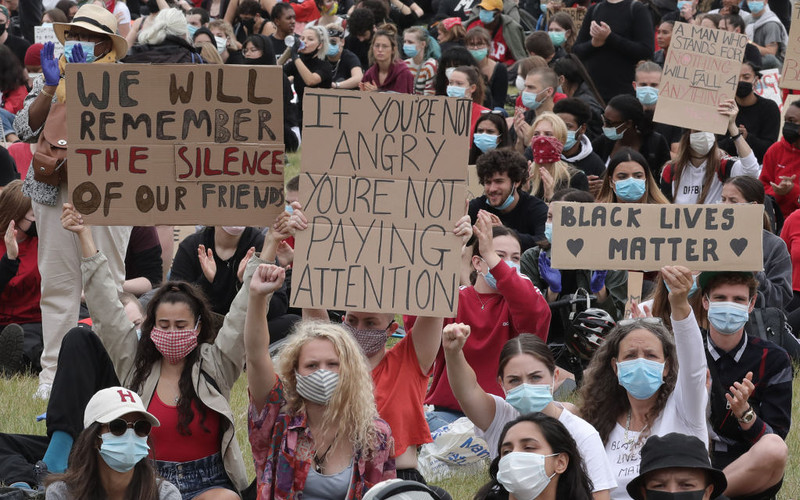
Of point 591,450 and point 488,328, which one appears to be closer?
point 591,450

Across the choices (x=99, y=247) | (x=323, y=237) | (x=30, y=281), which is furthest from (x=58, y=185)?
(x=323, y=237)

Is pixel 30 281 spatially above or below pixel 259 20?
below

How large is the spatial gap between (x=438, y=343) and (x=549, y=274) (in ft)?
9.50

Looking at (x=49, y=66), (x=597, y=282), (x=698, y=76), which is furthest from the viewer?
(x=698, y=76)

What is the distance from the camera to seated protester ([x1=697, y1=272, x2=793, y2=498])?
262 inches

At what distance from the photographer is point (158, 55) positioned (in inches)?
486

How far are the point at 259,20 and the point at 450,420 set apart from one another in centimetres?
1330

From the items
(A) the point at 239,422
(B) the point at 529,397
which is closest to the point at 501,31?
(A) the point at 239,422

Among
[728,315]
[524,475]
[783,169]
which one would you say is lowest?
[524,475]

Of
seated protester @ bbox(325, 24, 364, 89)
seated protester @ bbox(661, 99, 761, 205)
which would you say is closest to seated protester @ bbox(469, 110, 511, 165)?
seated protester @ bbox(661, 99, 761, 205)

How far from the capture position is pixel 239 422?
862 cm

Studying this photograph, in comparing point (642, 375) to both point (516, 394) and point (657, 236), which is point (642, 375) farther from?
point (657, 236)

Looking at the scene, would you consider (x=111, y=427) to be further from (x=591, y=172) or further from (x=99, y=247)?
(x=591, y=172)

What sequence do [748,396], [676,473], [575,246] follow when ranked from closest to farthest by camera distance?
[676,473] < [748,396] < [575,246]
